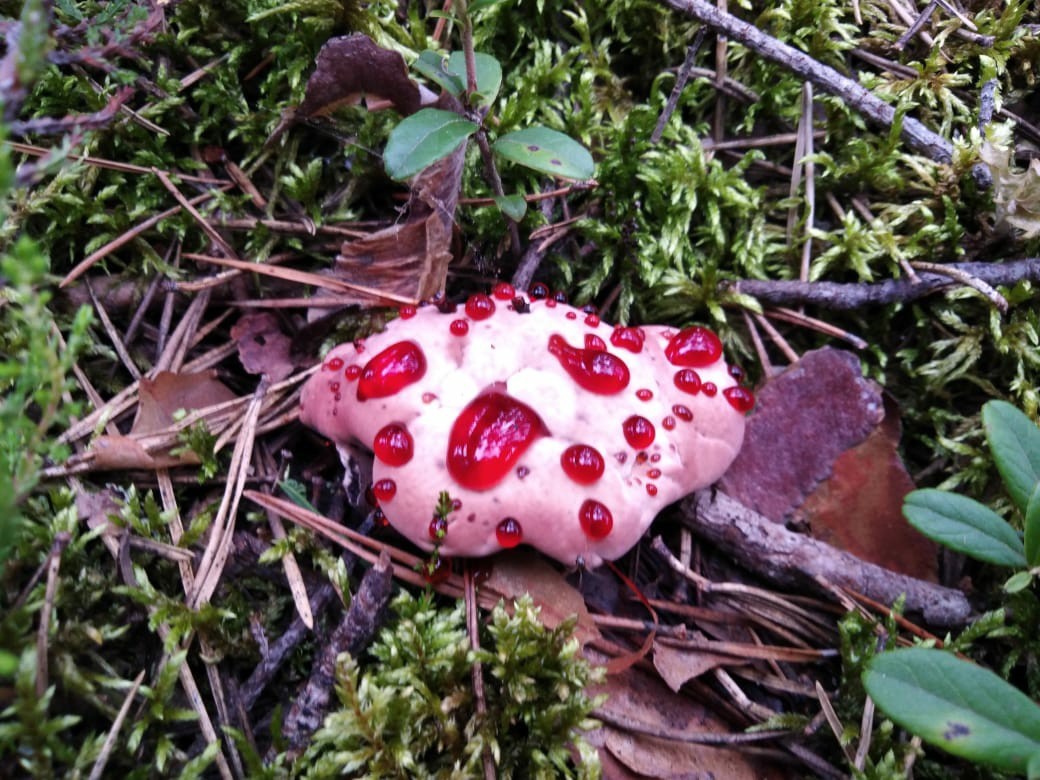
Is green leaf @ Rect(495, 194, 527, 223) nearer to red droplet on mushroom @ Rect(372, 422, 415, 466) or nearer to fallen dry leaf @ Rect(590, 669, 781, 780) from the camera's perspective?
red droplet on mushroom @ Rect(372, 422, 415, 466)

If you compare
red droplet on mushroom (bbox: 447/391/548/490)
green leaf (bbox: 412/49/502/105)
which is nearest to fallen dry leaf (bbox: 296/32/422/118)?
green leaf (bbox: 412/49/502/105)

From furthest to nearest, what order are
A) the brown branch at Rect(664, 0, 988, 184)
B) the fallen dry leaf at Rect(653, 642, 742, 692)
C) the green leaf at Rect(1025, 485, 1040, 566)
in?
the brown branch at Rect(664, 0, 988, 184) < the fallen dry leaf at Rect(653, 642, 742, 692) < the green leaf at Rect(1025, 485, 1040, 566)

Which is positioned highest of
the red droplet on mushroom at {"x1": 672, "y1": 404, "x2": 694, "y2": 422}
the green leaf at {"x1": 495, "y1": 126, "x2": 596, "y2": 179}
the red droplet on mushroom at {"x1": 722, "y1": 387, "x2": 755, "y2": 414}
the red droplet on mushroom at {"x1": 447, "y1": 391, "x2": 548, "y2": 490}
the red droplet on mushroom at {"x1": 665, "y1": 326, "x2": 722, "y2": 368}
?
the green leaf at {"x1": 495, "y1": 126, "x2": 596, "y2": 179}

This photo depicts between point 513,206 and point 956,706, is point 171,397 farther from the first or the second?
point 956,706

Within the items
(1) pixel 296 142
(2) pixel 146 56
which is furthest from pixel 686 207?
(2) pixel 146 56

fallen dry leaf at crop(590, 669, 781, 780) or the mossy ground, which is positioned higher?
the mossy ground

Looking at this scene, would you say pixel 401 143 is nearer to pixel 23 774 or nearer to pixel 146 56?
pixel 146 56

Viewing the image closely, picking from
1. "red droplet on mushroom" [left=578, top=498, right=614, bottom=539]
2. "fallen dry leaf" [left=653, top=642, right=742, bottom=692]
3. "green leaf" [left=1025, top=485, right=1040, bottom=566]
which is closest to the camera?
"green leaf" [left=1025, top=485, right=1040, bottom=566]
